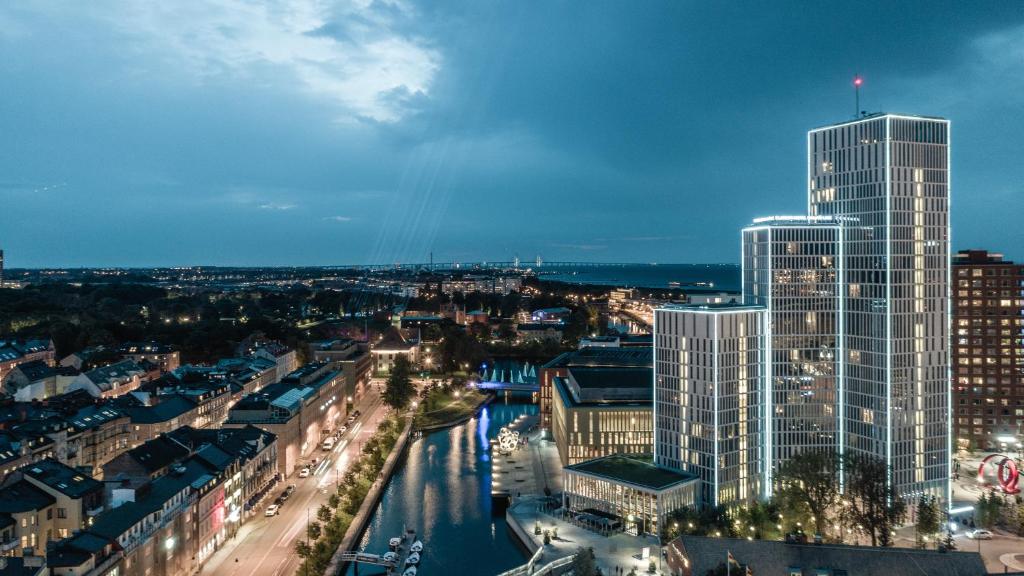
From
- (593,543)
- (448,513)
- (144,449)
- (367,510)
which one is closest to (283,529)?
(367,510)

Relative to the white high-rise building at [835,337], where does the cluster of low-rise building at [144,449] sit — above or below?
below

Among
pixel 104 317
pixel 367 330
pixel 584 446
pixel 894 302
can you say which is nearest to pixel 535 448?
pixel 584 446

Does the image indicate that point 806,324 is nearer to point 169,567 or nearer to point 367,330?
point 169,567

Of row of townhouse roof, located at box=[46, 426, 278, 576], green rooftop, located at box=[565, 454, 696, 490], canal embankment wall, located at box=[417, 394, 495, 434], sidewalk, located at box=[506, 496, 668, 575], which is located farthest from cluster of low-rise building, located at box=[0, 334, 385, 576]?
green rooftop, located at box=[565, 454, 696, 490]

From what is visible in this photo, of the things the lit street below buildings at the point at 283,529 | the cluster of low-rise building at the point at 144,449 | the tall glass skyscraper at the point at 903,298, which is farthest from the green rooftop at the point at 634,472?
the cluster of low-rise building at the point at 144,449

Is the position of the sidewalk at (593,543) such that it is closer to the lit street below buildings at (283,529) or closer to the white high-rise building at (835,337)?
the white high-rise building at (835,337)

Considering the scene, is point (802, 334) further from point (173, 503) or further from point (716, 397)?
point (173, 503)
